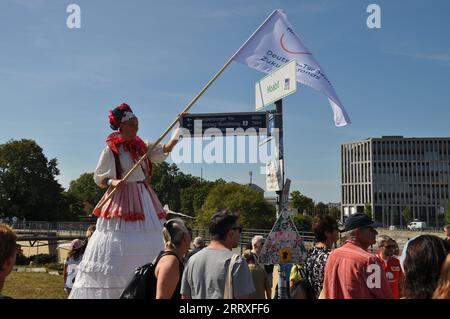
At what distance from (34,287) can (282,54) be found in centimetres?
865

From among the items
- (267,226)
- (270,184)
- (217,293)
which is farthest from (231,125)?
(267,226)

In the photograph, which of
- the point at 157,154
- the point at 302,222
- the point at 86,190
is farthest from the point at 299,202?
the point at 157,154

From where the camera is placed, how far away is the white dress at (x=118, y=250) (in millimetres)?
5168

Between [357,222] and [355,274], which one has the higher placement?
[357,222]

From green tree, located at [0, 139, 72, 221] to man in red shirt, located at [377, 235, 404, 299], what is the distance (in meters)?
61.4

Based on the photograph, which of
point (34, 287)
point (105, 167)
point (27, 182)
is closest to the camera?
point (105, 167)

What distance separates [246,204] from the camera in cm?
4400

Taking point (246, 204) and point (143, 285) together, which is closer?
point (143, 285)

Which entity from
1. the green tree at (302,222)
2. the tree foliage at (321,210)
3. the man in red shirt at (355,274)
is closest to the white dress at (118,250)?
the tree foliage at (321,210)

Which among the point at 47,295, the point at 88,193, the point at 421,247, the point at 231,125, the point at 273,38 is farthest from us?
the point at 88,193

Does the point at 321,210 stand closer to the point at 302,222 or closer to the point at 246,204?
the point at 246,204

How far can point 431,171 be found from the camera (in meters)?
117
